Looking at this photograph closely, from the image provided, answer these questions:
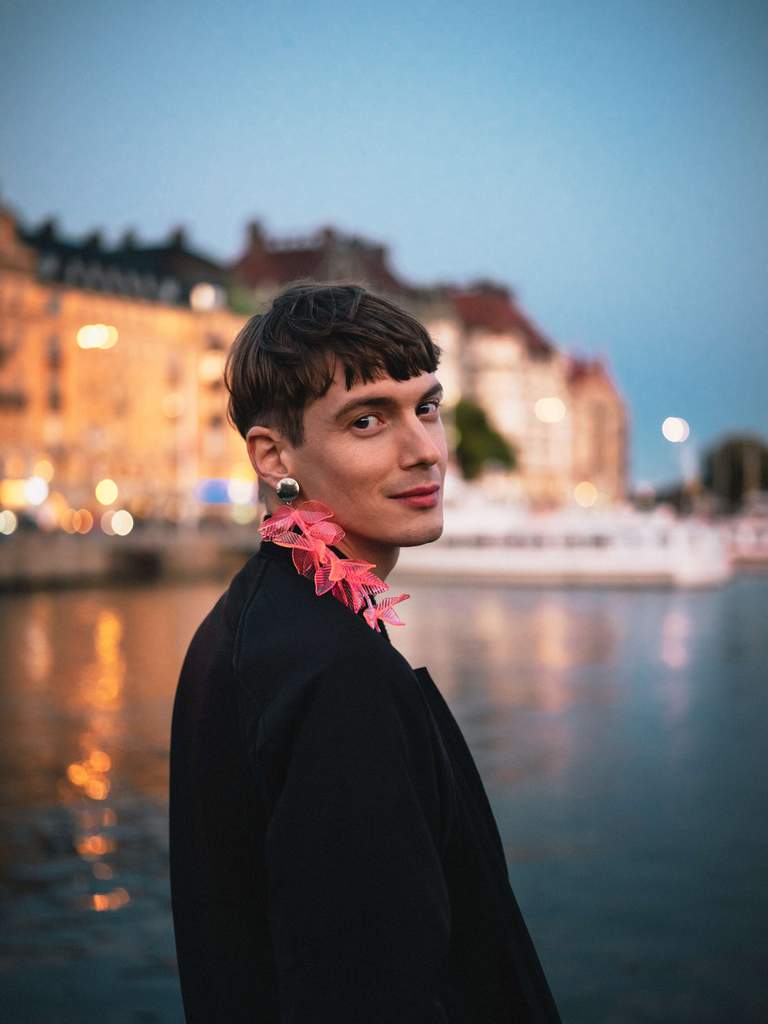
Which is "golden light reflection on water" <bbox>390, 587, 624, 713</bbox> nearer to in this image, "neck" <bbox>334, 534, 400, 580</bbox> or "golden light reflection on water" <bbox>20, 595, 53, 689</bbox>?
"golden light reflection on water" <bbox>20, 595, 53, 689</bbox>

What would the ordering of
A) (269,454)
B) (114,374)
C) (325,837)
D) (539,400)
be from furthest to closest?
(539,400)
(114,374)
(269,454)
(325,837)

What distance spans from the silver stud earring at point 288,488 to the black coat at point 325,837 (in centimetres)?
8

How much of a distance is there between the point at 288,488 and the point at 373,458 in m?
0.14

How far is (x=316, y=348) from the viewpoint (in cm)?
203

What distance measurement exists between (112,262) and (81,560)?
132ft

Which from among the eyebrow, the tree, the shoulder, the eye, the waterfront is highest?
the tree

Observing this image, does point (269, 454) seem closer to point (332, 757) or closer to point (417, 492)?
point (417, 492)

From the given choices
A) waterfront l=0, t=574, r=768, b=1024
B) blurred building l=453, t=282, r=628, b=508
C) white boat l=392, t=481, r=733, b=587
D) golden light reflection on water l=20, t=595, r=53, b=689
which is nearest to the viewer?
waterfront l=0, t=574, r=768, b=1024

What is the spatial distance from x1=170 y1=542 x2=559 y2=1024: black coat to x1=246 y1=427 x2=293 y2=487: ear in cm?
12

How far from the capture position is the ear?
83.5 inches

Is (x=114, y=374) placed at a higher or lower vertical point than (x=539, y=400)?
lower

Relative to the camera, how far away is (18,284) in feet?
251

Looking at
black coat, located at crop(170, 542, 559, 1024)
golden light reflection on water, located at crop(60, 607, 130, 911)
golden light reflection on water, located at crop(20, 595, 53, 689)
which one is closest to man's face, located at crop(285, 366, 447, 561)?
black coat, located at crop(170, 542, 559, 1024)

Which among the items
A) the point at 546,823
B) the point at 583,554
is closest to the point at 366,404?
the point at 546,823
